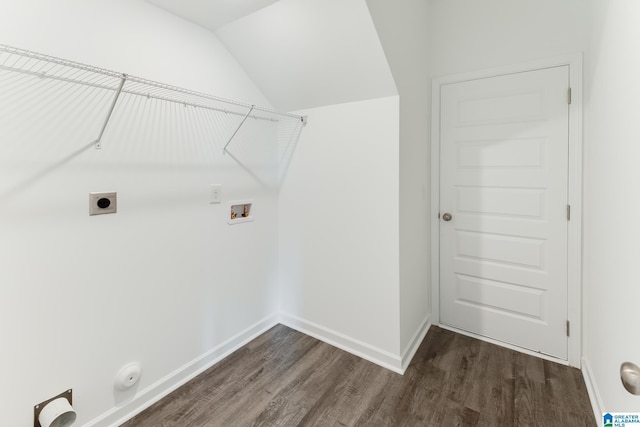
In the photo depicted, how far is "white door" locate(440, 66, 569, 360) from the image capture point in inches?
78.5

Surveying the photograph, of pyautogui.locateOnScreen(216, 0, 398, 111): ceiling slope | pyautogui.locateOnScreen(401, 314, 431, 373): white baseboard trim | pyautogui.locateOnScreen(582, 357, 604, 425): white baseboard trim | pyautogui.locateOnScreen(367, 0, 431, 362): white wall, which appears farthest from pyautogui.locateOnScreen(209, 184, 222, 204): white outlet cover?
pyautogui.locateOnScreen(582, 357, 604, 425): white baseboard trim

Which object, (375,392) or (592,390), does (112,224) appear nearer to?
(375,392)

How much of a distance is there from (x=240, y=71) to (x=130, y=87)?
0.80 m

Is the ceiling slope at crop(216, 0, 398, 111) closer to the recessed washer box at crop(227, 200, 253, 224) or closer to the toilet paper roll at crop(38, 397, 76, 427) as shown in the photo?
the recessed washer box at crop(227, 200, 253, 224)

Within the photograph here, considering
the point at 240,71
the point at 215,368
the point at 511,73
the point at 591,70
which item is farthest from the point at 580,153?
the point at 215,368

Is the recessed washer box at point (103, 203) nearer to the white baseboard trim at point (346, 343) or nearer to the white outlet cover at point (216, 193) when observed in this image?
the white outlet cover at point (216, 193)

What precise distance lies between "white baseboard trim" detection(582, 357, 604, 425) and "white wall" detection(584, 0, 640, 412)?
2 centimetres

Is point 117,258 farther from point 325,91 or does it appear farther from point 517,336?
point 517,336

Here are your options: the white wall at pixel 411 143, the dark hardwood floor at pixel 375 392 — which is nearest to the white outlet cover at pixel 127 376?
the dark hardwood floor at pixel 375 392

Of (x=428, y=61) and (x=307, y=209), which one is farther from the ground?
(x=428, y=61)

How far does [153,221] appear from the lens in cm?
169

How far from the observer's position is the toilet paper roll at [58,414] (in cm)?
127

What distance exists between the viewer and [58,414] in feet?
4.19

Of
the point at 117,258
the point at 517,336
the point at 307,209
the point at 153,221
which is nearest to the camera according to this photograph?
the point at 117,258
